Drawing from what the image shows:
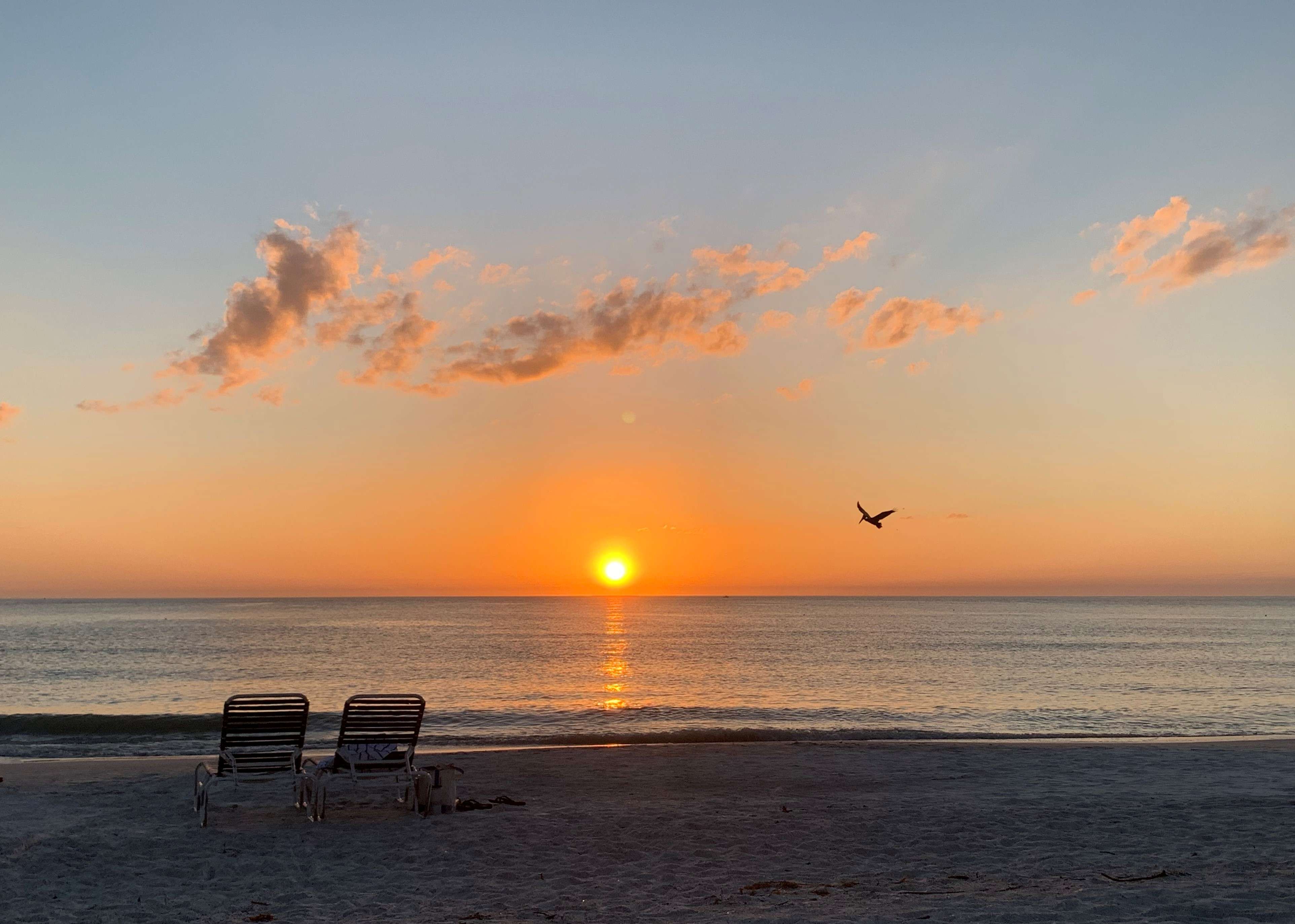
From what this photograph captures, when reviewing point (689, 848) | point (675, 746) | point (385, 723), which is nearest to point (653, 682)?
point (675, 746)

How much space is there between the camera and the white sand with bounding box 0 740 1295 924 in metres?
7.14

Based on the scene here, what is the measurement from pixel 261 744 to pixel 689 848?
5343 mm

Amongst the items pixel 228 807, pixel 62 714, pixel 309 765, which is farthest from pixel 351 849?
pixel 62 714

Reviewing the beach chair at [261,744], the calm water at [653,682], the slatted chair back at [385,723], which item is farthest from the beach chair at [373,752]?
the calm water at [653,682]

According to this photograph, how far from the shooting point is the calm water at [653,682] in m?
24.0

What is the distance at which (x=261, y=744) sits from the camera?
10.9 meters

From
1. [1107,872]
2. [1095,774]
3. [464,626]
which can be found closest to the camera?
[1107,872]

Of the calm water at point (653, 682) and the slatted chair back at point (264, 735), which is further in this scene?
the calm water at point (653, 682)

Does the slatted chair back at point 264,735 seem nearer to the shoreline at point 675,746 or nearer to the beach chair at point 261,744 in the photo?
the beach chair at point 261,744

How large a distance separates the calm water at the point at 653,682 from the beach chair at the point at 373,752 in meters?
9.63

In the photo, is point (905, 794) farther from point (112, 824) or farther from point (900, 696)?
point (900, 696)

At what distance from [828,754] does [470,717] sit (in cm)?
1303

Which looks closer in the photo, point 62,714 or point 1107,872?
point 1107,872

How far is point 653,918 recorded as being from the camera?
22.6 ft
